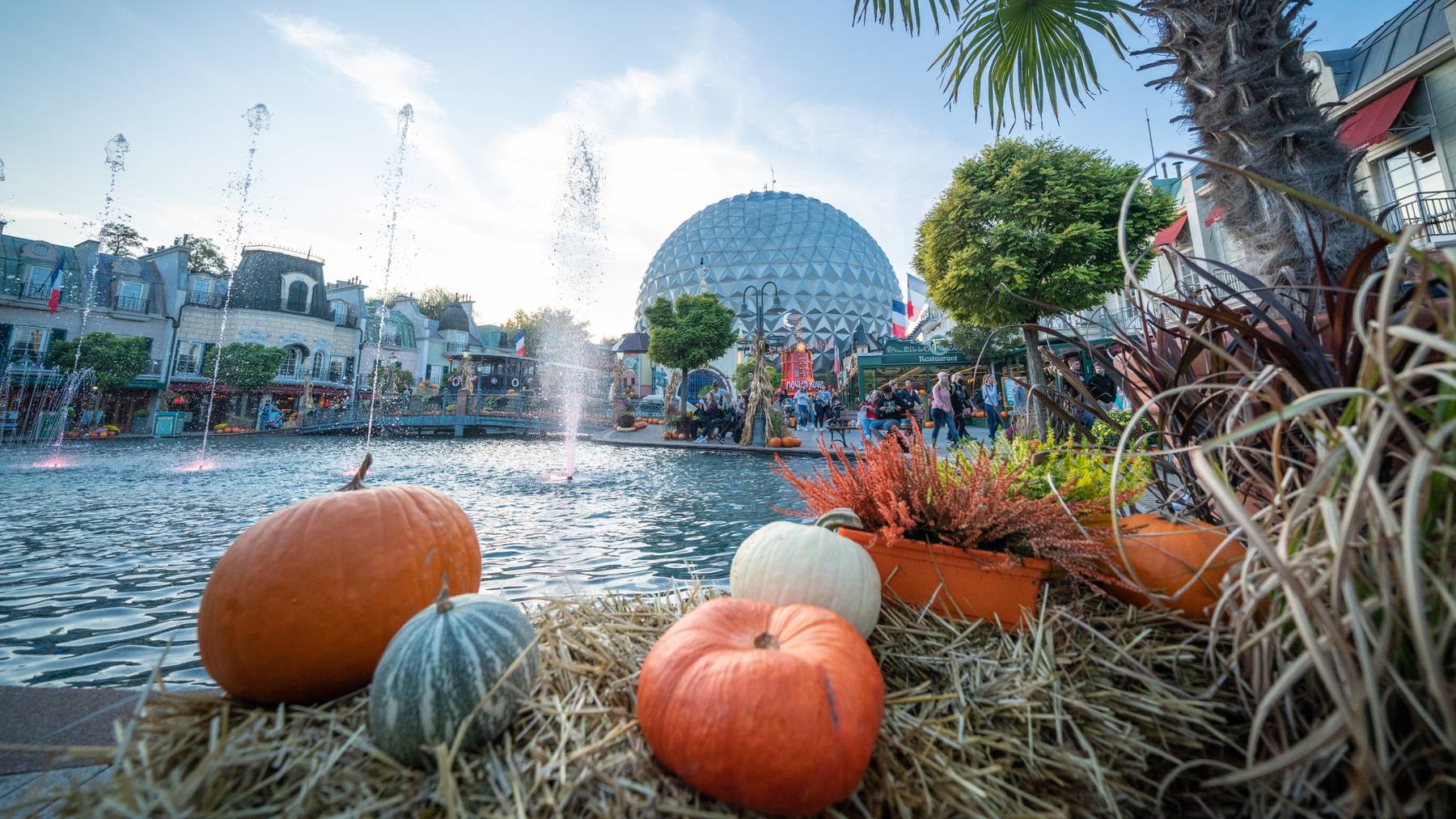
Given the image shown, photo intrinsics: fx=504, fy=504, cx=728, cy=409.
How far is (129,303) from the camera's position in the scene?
85.2ft

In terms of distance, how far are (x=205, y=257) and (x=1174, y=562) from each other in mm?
50241

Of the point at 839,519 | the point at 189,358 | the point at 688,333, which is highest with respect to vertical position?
the point at 688,333

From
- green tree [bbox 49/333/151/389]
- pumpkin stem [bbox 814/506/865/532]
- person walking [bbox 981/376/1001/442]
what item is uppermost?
green tree [bbox 49/333/151/389]

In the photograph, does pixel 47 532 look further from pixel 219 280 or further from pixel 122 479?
pixel 219 280

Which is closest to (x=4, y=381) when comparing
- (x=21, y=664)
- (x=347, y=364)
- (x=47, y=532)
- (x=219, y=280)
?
(x=219, y=280)

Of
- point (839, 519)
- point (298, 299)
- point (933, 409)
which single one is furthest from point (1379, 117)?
point (298, 299)

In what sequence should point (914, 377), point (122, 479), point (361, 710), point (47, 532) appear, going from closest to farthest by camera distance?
1. point (361, 710)
2. point (47, 532)
3. point (122, 479)
4. point (914, 377)

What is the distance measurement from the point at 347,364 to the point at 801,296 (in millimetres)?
36934

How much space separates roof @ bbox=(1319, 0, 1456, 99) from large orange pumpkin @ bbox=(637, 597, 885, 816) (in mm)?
18241

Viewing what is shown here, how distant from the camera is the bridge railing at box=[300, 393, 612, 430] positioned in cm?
2533

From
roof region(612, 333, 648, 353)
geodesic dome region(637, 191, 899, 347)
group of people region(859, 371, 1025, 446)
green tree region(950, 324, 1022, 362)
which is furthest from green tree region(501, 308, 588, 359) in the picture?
group of people region(859, 371, 1025, 446)

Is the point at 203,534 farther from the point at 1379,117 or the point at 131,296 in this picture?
the point at 131,296

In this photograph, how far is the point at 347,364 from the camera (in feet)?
113

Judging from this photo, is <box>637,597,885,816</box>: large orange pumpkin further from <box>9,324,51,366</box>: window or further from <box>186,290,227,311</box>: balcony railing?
<box>186,290,227,311</box>: balcony railing
